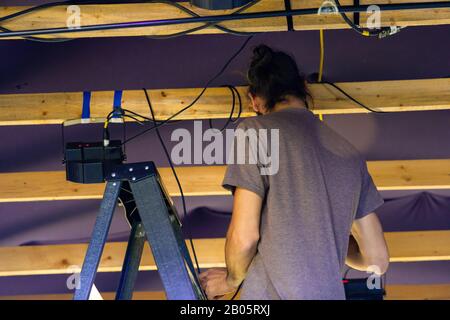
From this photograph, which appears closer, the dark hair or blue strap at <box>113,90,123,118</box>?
the dark hair

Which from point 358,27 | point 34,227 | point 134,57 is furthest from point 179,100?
point 34,227

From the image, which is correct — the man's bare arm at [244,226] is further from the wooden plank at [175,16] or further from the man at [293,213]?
the wooden plank at [175,16]

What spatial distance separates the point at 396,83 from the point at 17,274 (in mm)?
2013

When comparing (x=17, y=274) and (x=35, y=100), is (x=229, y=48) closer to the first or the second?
(x=35, y=100)

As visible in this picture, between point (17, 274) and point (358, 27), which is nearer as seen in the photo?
point (358, 27)

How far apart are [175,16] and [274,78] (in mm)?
470

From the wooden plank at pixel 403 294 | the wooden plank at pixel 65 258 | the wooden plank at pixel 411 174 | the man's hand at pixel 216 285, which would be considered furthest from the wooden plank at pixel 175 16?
the wooden plank at pixel 403 294

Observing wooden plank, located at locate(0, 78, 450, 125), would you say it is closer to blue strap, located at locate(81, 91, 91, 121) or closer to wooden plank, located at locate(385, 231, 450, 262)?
A: blue strap, located at locate(81, 91, 91, 121)

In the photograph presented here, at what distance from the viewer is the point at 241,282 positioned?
2828mm

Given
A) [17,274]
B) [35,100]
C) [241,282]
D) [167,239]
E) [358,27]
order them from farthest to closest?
[17,274]
[35,100]
[358,27]
[241,282]
[167,239]

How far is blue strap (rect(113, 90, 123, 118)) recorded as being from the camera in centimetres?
346

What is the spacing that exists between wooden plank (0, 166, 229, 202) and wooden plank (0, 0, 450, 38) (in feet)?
3.21

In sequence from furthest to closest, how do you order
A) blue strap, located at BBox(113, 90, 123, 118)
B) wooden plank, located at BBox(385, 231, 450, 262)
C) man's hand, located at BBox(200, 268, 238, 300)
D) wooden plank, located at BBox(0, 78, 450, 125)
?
wooden plank, located at BBox(385, 231, 450, 262)
wooden plank, located at BBox(0, 78, 450, 125)
blue strap, located at BBox(113, 90, 123, 118)
man's hand, located at BBox(200, 268, 238, 300)

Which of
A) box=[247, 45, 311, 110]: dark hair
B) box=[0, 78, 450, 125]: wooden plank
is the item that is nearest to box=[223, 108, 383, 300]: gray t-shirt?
box=[247, 45, 311, 110]: dark hair
